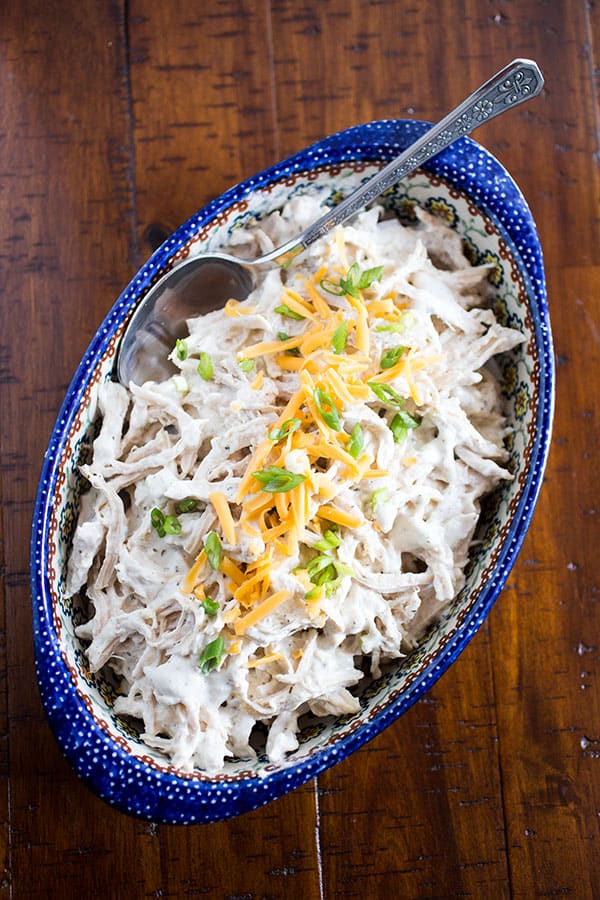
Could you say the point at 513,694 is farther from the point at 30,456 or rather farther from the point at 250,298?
the point at 30,456

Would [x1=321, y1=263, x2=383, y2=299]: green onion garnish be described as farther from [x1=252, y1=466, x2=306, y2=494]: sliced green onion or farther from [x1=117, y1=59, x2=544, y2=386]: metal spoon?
[x1=252, y1=466, x2=306, y2=494]: sliced green onion

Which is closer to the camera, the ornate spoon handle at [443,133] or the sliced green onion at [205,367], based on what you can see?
the ornate spoon handle at [443,133]

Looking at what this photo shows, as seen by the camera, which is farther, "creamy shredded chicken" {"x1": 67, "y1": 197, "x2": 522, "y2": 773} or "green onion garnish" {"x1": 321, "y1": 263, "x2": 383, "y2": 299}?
"green onion garnish" {"x1": 321, "y1": 263, "x2": 383, "y2": 299}

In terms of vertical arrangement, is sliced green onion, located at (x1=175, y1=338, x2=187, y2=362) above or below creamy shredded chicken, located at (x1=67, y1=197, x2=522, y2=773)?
above

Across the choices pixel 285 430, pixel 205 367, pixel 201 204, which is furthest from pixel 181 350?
pixel 201 204

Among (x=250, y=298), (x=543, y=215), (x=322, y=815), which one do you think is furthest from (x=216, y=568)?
(x=543, y=215)

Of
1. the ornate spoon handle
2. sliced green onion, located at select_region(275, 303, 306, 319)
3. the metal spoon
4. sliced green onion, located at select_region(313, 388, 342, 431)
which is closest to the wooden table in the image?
the metal spoon

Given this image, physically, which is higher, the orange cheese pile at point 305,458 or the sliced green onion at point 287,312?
the sliced green onion at point 287,312

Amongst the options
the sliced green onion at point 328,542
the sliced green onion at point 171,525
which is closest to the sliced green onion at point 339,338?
the sliced green onion at point 328,542

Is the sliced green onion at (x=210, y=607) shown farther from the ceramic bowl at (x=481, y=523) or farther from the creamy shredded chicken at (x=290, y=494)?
the ceramic bowl at (x=481, y=523)
